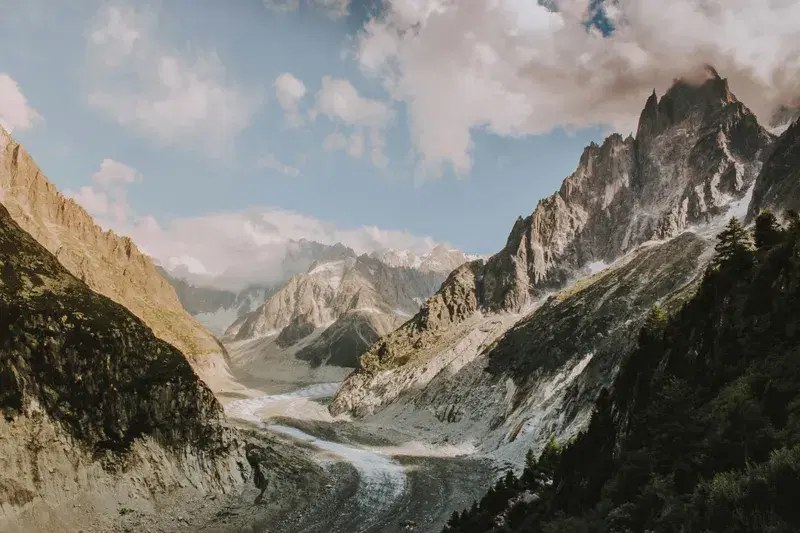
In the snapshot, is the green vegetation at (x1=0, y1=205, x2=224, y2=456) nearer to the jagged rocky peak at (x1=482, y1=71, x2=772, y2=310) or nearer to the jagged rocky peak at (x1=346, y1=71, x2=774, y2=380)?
the jagged rocky peak at (x1=346, y1=71, x2=774, y2=380)

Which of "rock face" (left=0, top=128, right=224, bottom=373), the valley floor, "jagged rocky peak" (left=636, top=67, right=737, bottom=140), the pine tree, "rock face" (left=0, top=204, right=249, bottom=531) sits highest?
"jagged rocky peak" (left=636, top=67, right=737, bottom=140)

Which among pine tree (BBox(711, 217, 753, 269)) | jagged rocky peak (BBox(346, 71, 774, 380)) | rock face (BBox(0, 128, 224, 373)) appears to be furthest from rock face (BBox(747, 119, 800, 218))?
rock face (BBox(0, 128, 224, 373))

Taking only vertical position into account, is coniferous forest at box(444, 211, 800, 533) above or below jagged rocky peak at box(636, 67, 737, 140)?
below

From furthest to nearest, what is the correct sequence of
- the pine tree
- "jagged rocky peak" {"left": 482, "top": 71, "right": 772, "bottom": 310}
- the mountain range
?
1. "jagged rocky peak" {"left": 482, "top": 71, "right": 772, "bottom": 310}
2. the pine tree
3. the mountain range

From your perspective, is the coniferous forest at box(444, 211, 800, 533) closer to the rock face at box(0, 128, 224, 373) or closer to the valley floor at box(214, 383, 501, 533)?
the valley floor at box(214, 383, 501, 533)

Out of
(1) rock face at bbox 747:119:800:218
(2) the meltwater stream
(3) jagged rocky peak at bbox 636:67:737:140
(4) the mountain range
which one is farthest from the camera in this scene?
(3) jagged rocky peak at bbox 636:67:737:140

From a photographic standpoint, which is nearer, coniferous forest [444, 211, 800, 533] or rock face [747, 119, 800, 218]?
coniferous forest [444, 211, 800, 533]

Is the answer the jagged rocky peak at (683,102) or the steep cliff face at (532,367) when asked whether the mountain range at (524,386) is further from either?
the jagged rocky peak at (683,102)

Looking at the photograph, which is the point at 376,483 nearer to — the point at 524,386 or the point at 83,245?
the point at 524,386
